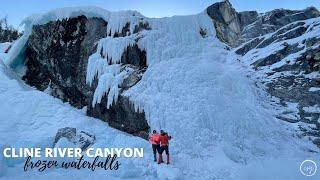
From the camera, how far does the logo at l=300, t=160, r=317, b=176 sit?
1216cm

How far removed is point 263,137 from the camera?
14914 mm

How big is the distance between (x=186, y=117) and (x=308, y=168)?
5448 mm

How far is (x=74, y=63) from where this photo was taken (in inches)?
852

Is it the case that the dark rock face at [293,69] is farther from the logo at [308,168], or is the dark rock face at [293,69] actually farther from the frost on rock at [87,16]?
the frost on rock at [87,16]

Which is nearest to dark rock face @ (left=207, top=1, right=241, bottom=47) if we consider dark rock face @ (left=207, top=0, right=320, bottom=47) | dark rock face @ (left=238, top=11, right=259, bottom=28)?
dark rock face @ (left=207, top=0, right=320, bottom=47)

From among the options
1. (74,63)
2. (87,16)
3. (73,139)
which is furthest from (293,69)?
(74,63)

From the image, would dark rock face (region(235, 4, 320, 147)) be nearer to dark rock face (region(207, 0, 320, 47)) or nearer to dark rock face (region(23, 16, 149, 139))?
dark rock face (region(207, 0, 320, 47))

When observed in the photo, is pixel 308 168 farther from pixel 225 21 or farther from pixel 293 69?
pixel 225 21

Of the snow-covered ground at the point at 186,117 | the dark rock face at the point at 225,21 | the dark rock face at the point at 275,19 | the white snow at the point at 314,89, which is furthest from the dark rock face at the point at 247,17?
the white snow at the point at 314,89

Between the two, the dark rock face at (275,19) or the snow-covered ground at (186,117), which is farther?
the dark rock face at (275,19)

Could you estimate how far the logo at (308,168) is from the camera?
12156 mm

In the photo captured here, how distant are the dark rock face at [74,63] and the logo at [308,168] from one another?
754cm

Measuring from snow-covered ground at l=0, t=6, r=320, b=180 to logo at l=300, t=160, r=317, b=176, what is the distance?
0.57ft

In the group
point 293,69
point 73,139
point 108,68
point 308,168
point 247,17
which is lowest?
point 308,168
